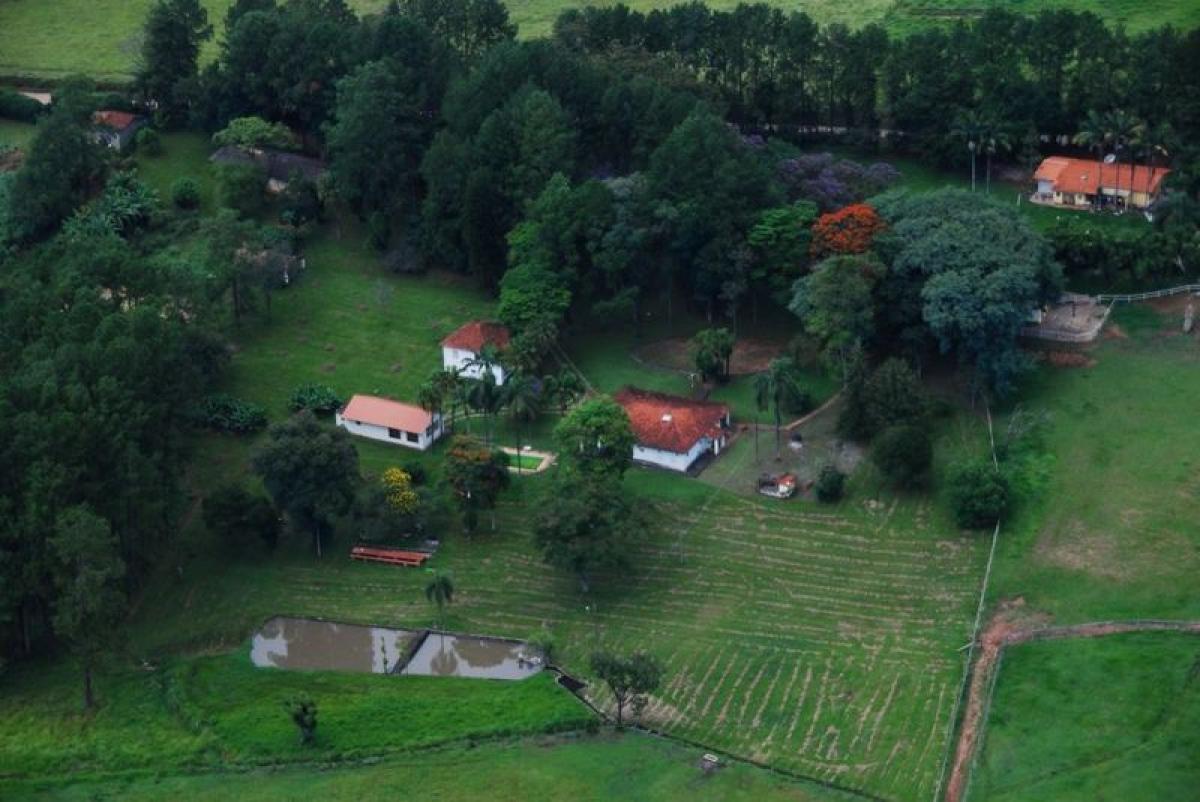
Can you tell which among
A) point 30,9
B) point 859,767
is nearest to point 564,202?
point 859,767

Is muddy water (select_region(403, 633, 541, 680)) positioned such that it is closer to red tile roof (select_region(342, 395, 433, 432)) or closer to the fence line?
red tile roof (select_region(342, 395, 433, 432))

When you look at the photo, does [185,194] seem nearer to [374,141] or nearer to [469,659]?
[374,141]

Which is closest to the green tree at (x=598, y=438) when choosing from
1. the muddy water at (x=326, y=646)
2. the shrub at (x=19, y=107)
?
the muddy water at (x=326, y=646)

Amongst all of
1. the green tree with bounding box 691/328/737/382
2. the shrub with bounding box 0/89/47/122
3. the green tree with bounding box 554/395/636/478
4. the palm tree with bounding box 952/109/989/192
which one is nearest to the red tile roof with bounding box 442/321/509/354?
the green tree with bounding box 691/328/737/382

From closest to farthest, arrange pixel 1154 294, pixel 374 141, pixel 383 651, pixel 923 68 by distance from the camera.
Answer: pixel 383 651, pixel 1154 294, pixel 374 141, pixel 923 68

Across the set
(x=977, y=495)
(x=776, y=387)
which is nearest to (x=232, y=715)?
(x=776, y=387)

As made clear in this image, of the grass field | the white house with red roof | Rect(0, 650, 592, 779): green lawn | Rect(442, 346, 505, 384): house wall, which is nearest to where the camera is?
Rect(0, 650, 592, 779): green lawn
